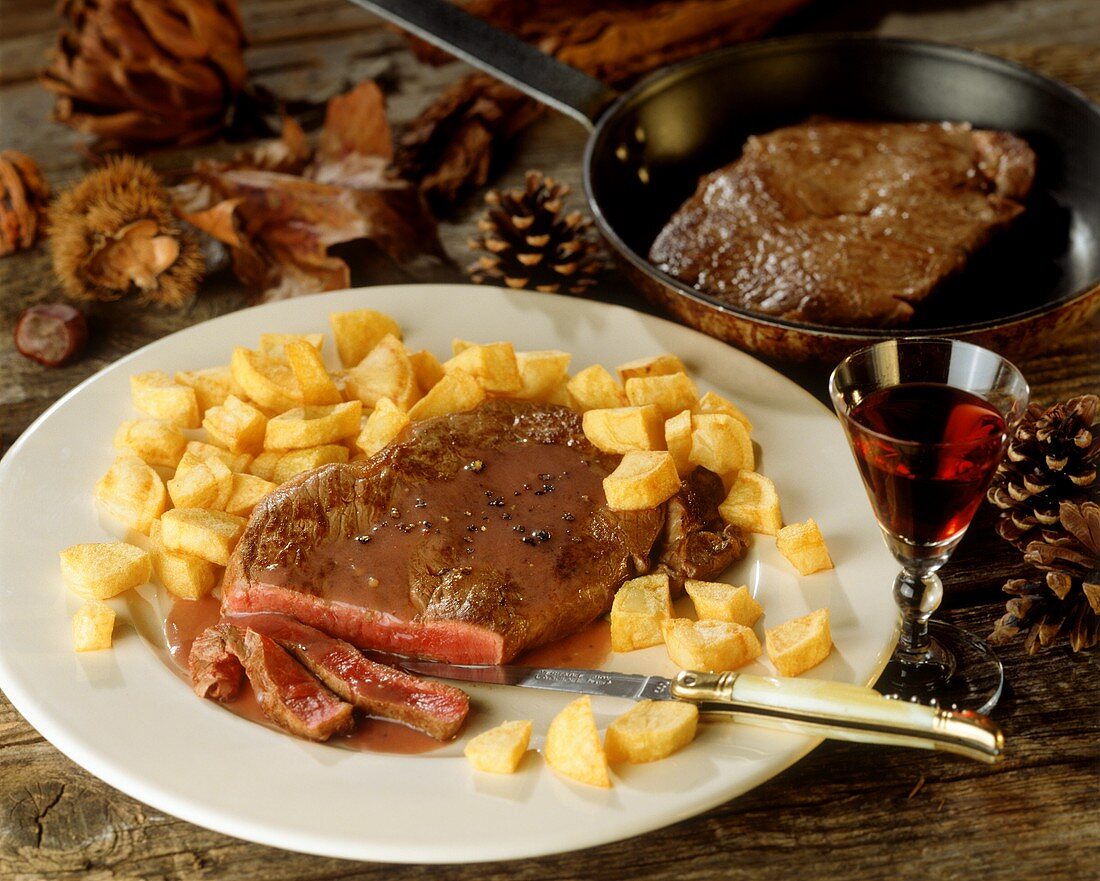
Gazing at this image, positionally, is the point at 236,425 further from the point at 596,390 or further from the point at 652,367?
the point at 652,367

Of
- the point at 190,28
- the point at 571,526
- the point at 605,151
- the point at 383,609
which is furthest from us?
the point at 190,28

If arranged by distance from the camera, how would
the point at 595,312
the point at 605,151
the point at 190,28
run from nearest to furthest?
the point at 595,312 < the point at 605,151 < the point at 190,28

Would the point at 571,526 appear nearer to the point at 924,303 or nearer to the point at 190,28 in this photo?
the point at 924,303

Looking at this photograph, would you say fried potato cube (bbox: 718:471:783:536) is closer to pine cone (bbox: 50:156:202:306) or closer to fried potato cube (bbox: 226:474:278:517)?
fried potato cube (bbox: 226:474:278:517)

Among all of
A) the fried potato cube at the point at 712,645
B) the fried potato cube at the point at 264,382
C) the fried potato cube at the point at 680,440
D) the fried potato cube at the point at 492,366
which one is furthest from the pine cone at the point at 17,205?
the fried potato cube at the point at 712,645

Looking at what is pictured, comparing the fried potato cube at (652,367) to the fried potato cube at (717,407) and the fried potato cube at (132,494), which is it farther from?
the fried potato cube at (132,494)

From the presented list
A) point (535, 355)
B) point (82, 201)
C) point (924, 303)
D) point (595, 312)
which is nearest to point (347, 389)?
point (535, 355)

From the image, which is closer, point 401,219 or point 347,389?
point 347,389

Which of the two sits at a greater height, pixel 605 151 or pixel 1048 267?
pixel 605 151
